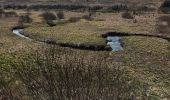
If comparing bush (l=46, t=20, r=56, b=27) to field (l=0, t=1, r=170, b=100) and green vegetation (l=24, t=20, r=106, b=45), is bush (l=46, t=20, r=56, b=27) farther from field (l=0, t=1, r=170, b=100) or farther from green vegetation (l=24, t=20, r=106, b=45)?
green vegetation (l=24, t=20, r=106, b=45)

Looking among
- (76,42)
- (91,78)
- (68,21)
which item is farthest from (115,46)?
(91,78)

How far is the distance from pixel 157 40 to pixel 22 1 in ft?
282

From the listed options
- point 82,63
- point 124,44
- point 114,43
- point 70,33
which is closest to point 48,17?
point 70,33

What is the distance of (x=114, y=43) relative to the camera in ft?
165

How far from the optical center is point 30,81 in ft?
51.1

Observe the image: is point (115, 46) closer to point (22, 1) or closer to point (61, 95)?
point (61, 95)

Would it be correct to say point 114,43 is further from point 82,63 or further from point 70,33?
point 82,63

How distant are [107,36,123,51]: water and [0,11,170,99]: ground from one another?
0.66 m

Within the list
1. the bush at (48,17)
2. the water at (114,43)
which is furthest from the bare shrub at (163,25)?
the bush at (48,17)

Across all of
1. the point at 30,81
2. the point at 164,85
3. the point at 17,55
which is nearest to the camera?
the point at 30,81

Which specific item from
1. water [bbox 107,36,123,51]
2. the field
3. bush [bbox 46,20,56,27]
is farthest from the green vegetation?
bush [bbox 46,20,56,27]

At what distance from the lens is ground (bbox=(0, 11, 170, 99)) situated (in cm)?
3388

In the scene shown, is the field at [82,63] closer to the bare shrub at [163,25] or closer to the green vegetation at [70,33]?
the green vegetation at [70,33]

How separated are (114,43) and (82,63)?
3278 cm
